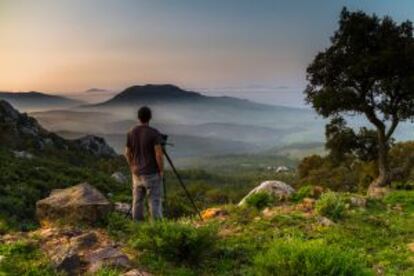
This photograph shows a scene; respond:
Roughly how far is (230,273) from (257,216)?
5851 millimetres

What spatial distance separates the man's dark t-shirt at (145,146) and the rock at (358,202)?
810 centimetres

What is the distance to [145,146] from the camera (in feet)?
47.9

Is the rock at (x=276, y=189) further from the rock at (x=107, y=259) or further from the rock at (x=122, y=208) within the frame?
the rock at (x=107, y=259)

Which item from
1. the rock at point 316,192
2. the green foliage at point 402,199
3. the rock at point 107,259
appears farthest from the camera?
the green foliage at point 402,199

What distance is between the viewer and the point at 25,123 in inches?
4938

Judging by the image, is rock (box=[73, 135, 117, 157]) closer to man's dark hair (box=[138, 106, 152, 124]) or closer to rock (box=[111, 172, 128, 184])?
rock (box=[111, 172, 128, 184])

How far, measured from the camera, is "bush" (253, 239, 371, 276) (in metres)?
9.59

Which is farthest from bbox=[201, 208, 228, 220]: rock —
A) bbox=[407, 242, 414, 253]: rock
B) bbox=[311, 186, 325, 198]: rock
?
bbox=[407, 242, 414, 253]: rock

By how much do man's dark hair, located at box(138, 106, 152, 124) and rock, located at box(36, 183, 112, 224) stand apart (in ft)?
7.65

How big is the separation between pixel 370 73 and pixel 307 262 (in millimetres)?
25306

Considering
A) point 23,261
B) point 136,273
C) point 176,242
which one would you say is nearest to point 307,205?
point 176,242

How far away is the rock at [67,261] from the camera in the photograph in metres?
10.6

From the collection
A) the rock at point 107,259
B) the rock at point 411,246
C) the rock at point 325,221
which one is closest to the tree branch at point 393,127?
the rock at point 325,221

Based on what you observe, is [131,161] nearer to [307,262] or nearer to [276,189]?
[307,262]
